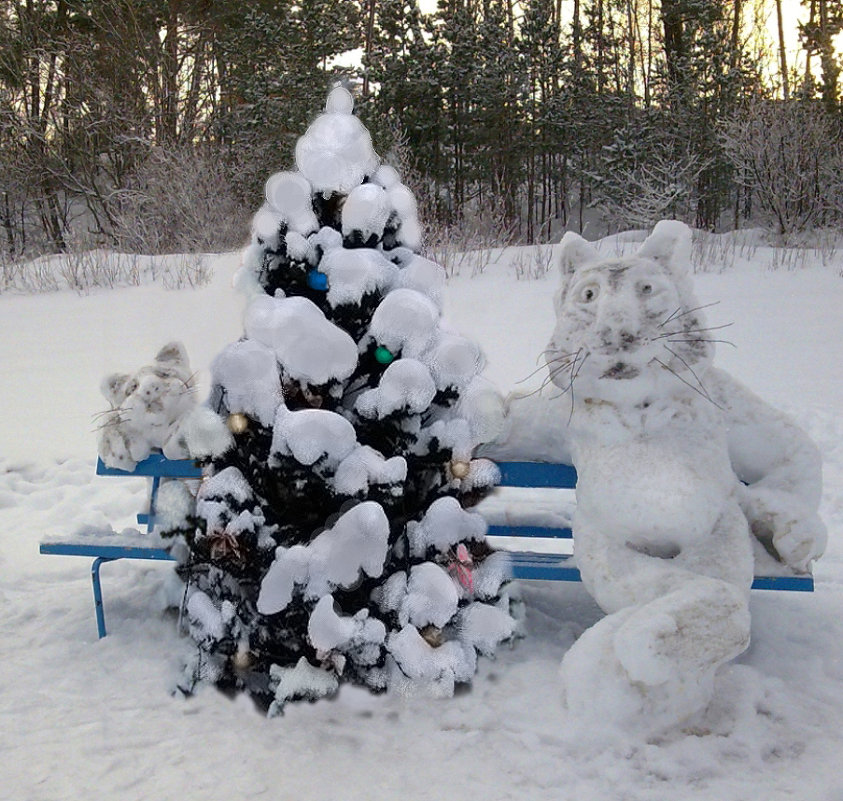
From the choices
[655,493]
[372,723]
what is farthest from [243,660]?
[655,493]

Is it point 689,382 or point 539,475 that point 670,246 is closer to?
point 689,382

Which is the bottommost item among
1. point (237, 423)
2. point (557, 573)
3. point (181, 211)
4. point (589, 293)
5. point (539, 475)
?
point (557, 573)

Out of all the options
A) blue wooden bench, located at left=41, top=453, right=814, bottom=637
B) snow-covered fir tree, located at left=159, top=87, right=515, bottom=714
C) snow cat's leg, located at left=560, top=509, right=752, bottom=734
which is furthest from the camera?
blue wooden bench, located at left=41, top=453, right=814, bottom=637

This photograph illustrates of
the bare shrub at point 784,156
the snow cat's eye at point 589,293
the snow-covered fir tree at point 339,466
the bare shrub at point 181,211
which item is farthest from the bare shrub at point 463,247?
the snow cat's eye at point 589,293

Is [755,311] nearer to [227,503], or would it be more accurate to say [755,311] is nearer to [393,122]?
[227,503]

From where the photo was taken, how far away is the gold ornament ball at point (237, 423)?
1968 mm

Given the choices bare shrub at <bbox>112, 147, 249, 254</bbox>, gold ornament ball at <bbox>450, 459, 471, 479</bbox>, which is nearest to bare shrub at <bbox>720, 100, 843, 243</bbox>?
bare shrub at <bbox>112, 147, 249, 254</bbox>

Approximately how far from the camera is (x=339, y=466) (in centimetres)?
191

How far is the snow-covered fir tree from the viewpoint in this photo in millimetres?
1894

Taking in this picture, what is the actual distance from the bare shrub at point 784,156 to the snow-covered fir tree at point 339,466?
1461 centimetres

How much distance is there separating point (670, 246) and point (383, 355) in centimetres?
83

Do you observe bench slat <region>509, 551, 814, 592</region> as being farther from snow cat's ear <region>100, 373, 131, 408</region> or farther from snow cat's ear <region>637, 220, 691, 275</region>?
snow cat's ear <region>100, 373, 131, 408</region>

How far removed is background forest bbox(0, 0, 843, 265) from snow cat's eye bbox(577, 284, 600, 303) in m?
10.5

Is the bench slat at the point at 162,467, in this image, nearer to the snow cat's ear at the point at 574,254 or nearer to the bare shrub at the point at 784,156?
the snow cat's ear at the point at 574,254
